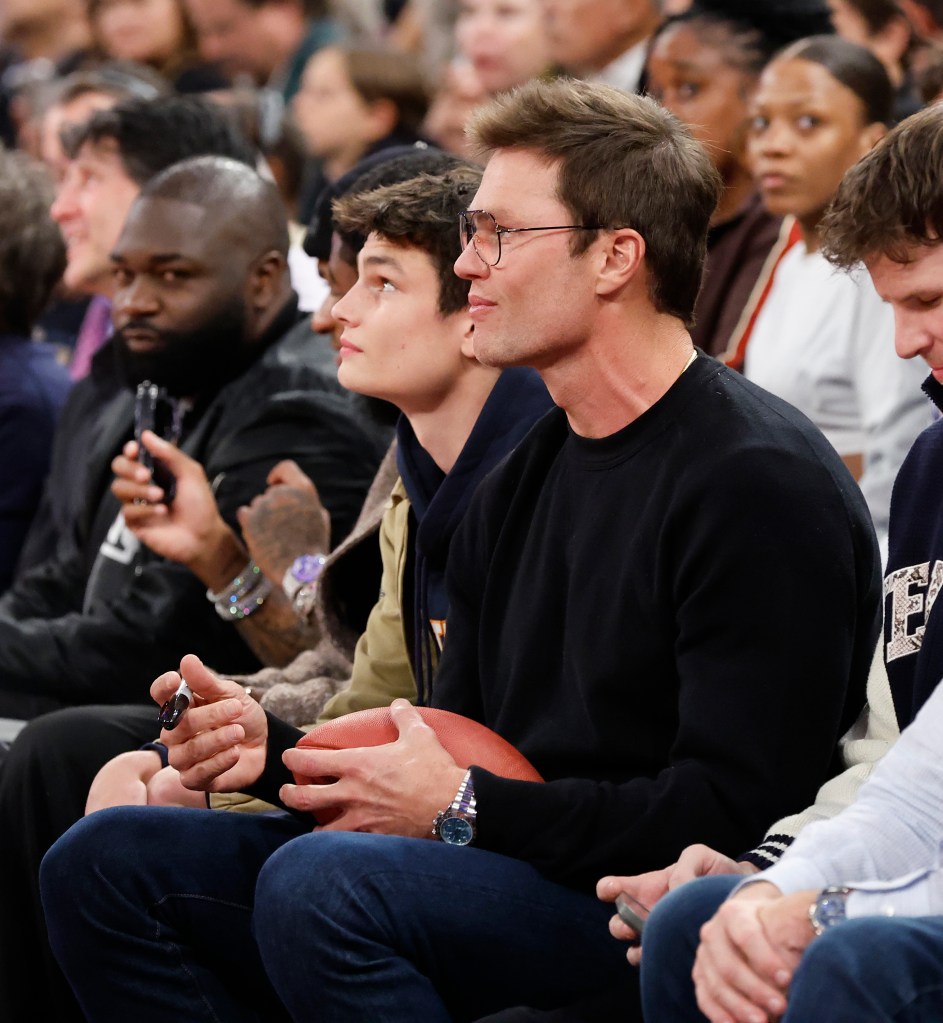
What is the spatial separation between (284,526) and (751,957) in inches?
81.7

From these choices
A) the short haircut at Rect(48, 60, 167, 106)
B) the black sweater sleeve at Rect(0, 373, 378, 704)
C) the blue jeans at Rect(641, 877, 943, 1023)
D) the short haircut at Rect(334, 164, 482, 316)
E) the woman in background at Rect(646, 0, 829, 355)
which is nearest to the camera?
the blue jeans at Rect(641, 877, 943, 1023)

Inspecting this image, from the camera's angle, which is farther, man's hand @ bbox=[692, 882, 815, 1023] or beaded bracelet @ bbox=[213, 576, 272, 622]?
beaded bracelet @ bbox=[213, 576, 272, 622]

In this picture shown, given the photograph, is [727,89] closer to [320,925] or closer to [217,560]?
[217,560]

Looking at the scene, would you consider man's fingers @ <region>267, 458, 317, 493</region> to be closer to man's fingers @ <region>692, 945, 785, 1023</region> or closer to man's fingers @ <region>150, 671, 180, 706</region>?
man's fingers @ <region>150, 671, 180, 706</region>

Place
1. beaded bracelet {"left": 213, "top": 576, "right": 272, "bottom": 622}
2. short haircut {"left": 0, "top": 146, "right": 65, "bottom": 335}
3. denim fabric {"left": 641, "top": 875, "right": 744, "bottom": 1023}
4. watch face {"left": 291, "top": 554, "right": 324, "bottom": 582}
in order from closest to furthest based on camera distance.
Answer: denim fabric {"left": 641, "top": 875, "right": 744, "bottom": 1023}
watch face {"left": 291, "top": 554, "right": 324, "bottom": 582}
beaded bracelet {"left": 213, "top": 576, "right": 272, "bottom": 622}
short haircut {"left": 0, "top": 146, "right": 65, "bottom": 335}

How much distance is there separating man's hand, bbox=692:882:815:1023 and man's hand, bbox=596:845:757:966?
0.28 m

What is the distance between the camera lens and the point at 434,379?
3.23 meters

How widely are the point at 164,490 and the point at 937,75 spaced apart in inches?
84.8

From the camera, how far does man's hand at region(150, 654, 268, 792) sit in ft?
8.87

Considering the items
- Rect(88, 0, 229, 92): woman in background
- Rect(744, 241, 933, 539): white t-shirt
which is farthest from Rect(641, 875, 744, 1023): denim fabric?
Rect(88, 0, 229, 92): woman in background

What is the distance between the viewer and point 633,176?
2689mm

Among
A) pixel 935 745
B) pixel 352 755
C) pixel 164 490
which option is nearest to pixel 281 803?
pixel 352 755

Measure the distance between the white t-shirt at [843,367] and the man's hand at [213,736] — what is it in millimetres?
1582

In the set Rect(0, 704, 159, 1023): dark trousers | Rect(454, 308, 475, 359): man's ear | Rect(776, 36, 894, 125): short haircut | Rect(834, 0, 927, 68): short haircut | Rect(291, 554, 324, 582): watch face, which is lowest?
Rect(0, 704, 159, 1023): dark trousers
